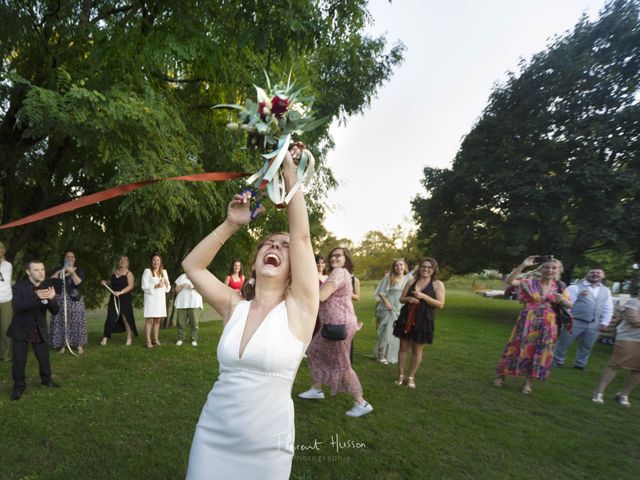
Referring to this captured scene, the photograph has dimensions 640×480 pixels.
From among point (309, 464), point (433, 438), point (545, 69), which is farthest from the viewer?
point (545, 69)

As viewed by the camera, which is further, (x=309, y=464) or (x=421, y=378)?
(x=421, y=378)

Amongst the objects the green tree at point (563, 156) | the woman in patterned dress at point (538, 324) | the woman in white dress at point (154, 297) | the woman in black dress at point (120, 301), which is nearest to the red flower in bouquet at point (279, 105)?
the woman in patterned dress at point (538, 324)

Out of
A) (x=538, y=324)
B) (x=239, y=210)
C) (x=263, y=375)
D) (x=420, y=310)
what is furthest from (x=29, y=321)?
(x=538, y=324)

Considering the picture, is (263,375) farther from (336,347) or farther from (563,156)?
(563,156)

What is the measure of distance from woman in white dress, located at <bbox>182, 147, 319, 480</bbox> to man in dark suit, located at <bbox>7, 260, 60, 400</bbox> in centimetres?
460

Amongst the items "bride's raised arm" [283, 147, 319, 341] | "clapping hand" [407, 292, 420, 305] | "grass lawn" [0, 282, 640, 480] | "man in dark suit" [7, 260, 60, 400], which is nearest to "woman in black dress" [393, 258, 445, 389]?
"clapping hand" [407, 292, 420, 305]

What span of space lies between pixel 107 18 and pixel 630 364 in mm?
10090

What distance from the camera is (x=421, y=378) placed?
272 inches

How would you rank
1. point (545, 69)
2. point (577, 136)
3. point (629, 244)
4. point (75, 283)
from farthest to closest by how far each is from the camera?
point (545, 69)
point (577, 136)
point (629, 244)
point (75, 283)

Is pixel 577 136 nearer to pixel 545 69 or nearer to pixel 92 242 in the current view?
pixel 545 69

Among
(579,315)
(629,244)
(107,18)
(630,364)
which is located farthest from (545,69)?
(107,18)

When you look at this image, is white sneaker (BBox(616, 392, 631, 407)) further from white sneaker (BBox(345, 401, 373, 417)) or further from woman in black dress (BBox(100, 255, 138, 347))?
woman in black dress (BBox(100, 255, 138, 347))

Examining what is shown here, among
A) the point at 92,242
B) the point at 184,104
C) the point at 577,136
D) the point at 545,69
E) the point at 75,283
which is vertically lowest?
the point at 75,283

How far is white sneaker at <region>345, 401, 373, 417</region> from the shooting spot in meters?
4.93
